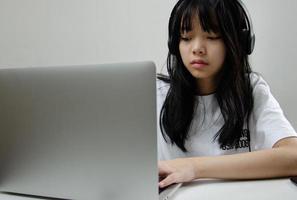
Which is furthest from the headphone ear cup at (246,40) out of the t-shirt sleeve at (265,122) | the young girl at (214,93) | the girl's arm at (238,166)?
the girl's arm at (238,166)

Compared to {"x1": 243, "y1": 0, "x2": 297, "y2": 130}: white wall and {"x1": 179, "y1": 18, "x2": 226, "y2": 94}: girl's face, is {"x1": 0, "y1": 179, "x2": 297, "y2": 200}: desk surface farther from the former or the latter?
{"x1": 243, "y1": 0, "x2": 297, "y2": 130}: white wall

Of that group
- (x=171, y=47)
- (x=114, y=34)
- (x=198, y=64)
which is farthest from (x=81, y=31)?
(x=198, y=64)

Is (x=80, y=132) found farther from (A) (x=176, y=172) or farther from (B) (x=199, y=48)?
(B) (x=199, y=48)

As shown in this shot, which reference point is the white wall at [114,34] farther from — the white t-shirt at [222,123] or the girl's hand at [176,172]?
the girl's hand at [176,172]

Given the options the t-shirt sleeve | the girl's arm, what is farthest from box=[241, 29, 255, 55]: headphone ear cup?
the girl's arm

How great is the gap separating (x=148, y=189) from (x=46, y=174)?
21 cm

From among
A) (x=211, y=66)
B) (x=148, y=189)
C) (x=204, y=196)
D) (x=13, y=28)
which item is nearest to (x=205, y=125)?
(x=211, y=66)

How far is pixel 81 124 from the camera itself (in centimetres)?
56

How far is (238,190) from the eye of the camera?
0.65 metres

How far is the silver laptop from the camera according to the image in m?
0.52

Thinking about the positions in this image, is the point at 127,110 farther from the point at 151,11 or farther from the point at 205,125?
the point at 151,11

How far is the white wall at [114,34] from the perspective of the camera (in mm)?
1431

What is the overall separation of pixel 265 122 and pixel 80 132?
0.59 m

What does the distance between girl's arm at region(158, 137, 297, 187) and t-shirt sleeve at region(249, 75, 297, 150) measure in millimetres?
141
